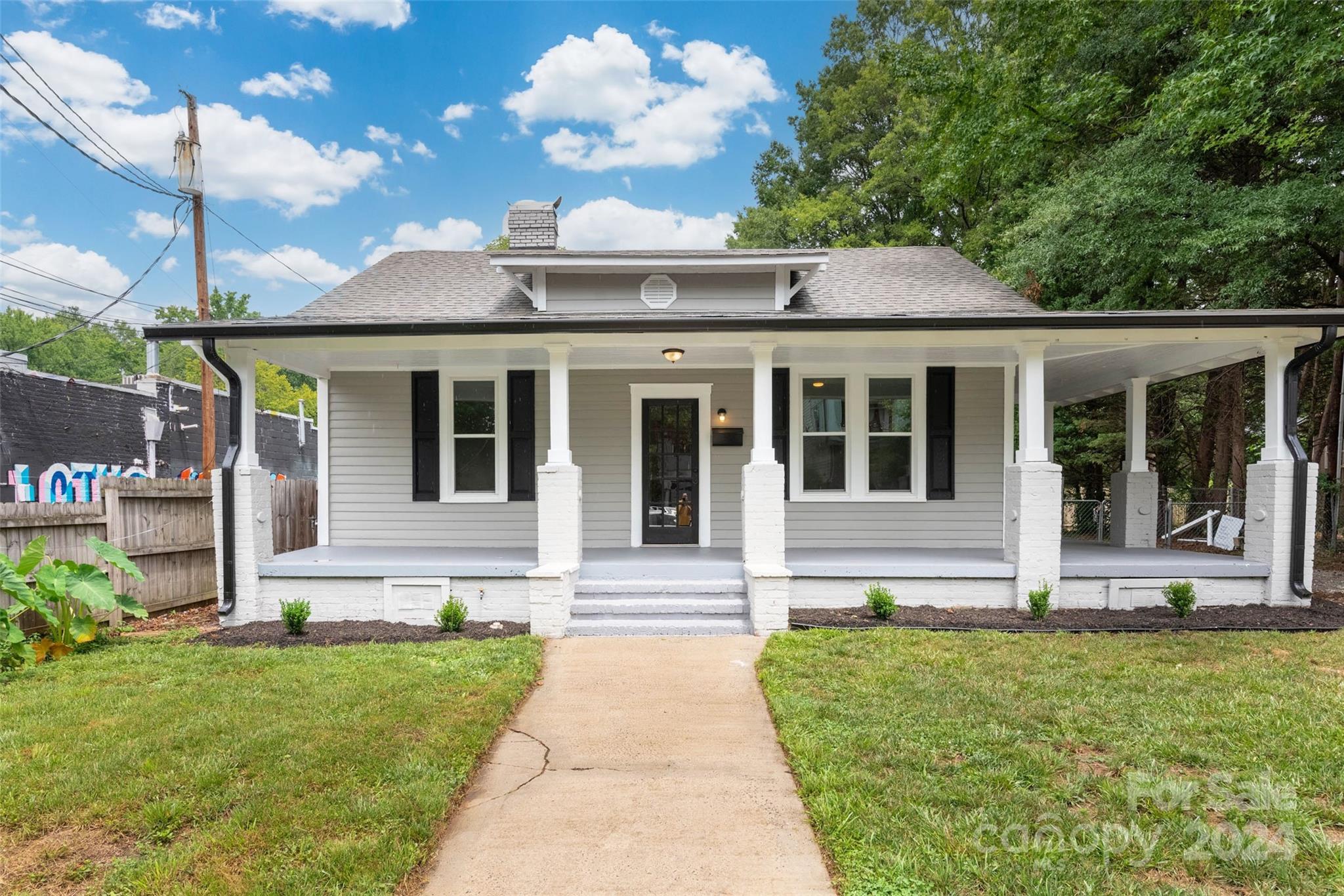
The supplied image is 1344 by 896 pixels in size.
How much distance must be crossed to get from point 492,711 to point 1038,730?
3.03 m

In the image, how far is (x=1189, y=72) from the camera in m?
8.66

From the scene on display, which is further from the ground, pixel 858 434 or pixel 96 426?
pixel 96 426

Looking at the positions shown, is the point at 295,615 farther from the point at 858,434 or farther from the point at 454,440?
the point at 858,434

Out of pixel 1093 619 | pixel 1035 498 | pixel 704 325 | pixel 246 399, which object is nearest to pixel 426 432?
pixel 246 399

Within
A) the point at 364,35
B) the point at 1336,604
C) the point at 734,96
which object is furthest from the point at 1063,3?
the point at 364,35

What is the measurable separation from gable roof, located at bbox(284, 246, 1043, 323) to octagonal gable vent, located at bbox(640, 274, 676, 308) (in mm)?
117

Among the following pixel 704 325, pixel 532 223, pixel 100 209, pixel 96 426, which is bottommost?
pixel 96 426

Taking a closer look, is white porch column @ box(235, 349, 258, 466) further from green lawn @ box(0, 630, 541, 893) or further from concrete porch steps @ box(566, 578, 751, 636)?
concrete porch steps @ box(566, 578, 751, 636)

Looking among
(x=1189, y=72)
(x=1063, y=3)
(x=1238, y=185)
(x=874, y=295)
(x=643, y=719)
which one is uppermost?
(x=1063, y=3)

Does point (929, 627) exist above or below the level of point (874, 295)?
below

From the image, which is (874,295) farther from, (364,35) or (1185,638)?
(364,35)

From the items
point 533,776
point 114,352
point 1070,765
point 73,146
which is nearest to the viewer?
point 1070,765

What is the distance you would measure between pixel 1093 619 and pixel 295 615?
7.15 meters

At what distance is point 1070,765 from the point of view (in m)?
3.07
